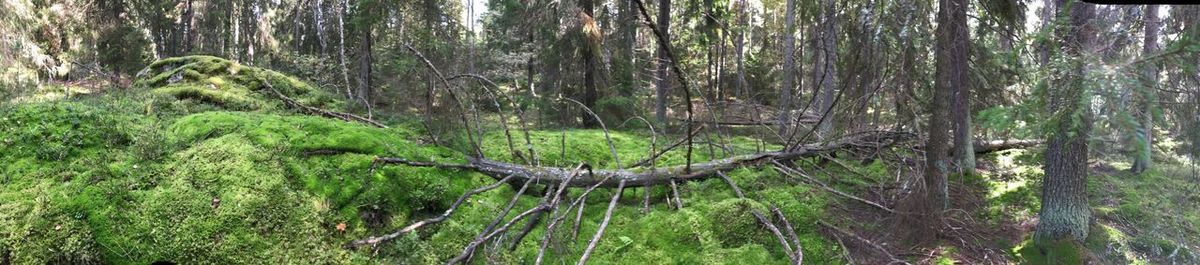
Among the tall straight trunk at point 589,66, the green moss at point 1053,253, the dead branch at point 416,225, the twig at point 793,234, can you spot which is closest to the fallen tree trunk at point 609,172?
the dead branch at point 416,225

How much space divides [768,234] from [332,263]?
11.1 feet

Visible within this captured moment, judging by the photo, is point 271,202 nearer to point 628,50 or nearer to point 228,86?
point 228,86

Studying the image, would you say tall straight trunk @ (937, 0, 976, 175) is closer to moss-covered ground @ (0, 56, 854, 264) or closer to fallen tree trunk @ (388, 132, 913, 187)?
fallen tree trunk @ (388, 132, 913, 187)

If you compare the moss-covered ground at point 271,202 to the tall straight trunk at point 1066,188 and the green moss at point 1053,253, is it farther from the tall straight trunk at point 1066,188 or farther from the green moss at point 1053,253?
the tall straight trunk at point 1066,188

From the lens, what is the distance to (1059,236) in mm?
5402

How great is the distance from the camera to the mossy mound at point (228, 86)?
270 inches

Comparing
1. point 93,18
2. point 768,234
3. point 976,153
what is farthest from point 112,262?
point 93,18

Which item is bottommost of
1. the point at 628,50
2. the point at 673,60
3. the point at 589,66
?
the point at 673,60

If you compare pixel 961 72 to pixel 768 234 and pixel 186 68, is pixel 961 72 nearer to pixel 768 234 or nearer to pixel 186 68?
pixel 768 234

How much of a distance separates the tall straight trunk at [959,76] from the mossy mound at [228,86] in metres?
7.02

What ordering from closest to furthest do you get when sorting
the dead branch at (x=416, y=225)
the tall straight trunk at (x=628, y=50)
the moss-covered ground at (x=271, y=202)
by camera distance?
the moss-covered ground at (x=271, y=202)
the dead branch at (x=416, y=225)
the tall straight trunk at (x=628, y=50)

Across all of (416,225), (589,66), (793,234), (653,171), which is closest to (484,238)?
(416,225)

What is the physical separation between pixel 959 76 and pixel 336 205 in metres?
6.27

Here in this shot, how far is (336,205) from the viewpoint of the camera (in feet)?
14.9
